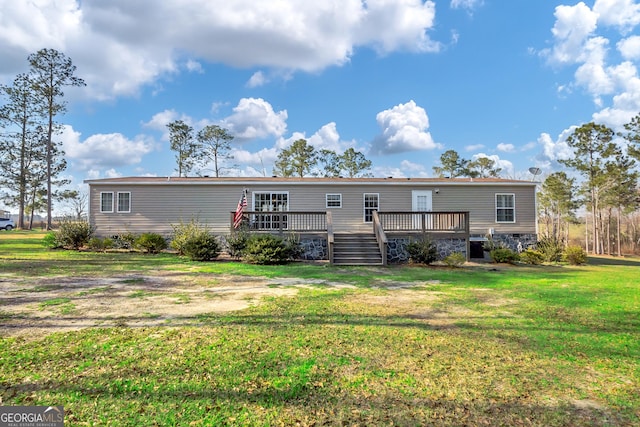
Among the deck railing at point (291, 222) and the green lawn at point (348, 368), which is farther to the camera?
the deck railing at point (291, 222)

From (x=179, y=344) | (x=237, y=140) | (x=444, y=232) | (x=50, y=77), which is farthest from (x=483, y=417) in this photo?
(x=50, y=77)

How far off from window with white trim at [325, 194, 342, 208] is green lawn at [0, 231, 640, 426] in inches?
392

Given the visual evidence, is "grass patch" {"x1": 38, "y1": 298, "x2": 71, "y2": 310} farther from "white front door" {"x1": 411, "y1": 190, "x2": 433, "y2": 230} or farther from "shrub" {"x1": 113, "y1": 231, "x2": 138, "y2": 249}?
"white front door" {"x1": 411, "y1": 190, "x2": 433, "y2": 230}

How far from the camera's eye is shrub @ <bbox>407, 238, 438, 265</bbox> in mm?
11406

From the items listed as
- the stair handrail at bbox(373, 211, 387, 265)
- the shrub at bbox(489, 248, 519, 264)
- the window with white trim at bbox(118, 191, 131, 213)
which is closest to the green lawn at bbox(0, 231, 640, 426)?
the stair handrail at bbox(373, 211, 387, 265)

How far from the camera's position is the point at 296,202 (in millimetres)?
15141

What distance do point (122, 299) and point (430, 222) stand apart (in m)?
12.3

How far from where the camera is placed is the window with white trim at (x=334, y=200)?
15.1 m

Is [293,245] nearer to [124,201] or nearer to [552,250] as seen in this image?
[124,201]

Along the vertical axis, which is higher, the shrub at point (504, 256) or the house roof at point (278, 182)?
the house roof at point (278, 182)

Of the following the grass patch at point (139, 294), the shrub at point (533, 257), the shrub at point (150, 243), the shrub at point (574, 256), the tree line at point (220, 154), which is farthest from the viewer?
the tree line at point (220, 154)

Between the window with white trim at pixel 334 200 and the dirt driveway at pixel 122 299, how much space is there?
7565mm

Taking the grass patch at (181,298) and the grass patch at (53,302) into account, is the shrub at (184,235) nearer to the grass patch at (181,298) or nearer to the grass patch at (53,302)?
the grass patch at (181,298)

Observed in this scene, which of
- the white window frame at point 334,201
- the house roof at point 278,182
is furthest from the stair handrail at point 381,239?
the house roof at point 278,182
